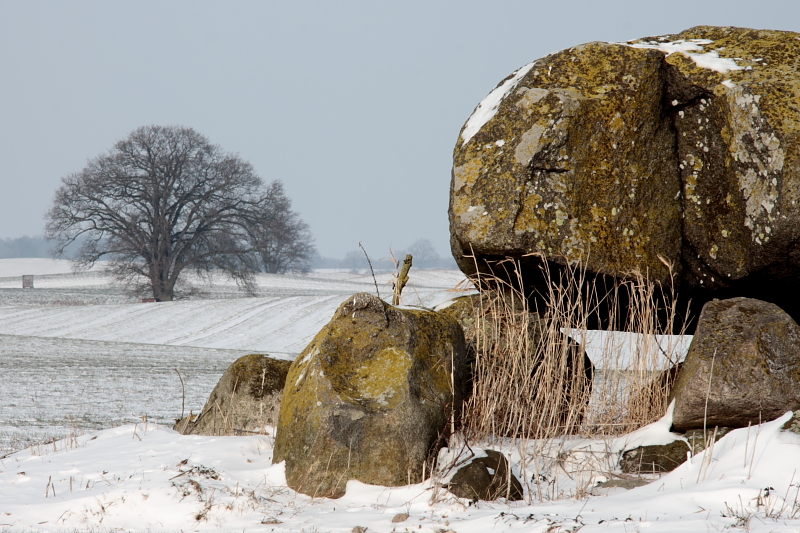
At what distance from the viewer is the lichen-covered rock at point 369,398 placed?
13.0 ft

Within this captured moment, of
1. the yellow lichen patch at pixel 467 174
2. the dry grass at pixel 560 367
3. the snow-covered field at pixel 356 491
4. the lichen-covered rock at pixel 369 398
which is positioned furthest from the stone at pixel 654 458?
the yellow lichen patch at pixel 467 174

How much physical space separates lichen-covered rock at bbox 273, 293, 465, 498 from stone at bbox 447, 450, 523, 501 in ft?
0.86

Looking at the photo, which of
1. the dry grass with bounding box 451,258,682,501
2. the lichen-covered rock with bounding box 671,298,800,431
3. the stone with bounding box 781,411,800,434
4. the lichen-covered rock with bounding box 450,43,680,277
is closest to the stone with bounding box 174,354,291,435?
the dry grass with bounding box 451,258,682,501

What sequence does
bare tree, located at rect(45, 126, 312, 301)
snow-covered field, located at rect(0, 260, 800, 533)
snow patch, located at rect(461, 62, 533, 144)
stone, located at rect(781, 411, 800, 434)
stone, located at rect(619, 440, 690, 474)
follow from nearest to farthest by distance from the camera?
snow-covered field, located at rect(0, 260, 800, 533)
stone, located at rect(781, 411, 800, 434)
stone, located at rect(619, 440, 690, 474)
snow patch, located at rect(461, 62, 533, 144)
bare tree, located at rect(45, 126, 312, 301)

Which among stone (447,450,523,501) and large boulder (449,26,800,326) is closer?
stone (447,450,523,501)

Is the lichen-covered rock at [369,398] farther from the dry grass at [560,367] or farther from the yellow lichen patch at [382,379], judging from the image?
the dry grass at [560,367]

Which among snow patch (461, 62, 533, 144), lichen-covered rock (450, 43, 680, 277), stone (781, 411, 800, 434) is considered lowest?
stone (781, 411, 800, 434)

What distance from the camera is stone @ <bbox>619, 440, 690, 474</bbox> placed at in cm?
428

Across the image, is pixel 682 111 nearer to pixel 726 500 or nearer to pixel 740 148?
pixel 740 148

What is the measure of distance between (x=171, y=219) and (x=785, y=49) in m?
30.4

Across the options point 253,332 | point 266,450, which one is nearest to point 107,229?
point 253,332

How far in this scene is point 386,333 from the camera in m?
4.40

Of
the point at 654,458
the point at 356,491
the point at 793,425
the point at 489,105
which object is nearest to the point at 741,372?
the point at 793,425

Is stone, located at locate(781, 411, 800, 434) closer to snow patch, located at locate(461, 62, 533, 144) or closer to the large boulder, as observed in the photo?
the large boulder
